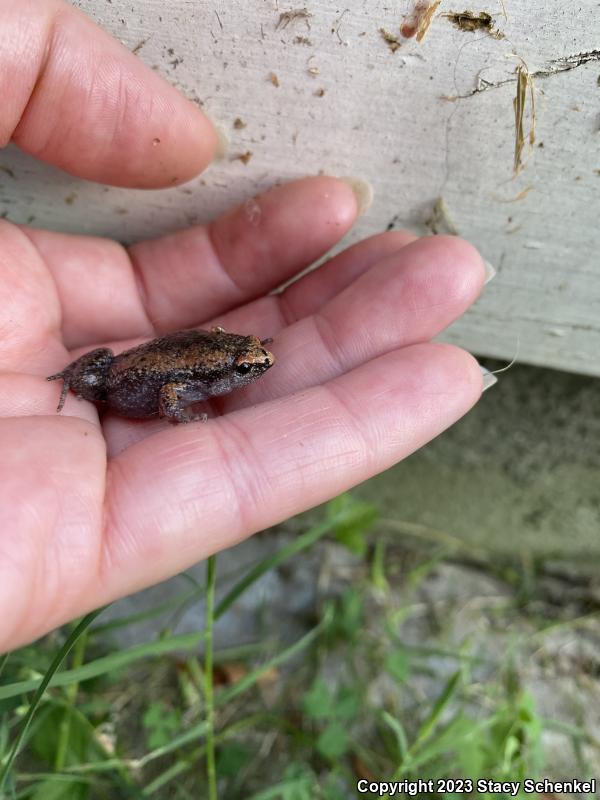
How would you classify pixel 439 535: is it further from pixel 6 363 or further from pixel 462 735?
pixel 6 363

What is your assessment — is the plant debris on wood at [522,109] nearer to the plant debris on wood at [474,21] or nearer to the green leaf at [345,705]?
the plant debris on wood at [474,21]

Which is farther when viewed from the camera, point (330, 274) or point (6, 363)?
point (330, 274)

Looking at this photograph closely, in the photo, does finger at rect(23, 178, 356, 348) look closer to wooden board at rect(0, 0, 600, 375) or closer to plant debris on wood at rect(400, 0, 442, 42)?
wooden board at rect(0, 0, 600, 375)

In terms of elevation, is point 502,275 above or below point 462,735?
above

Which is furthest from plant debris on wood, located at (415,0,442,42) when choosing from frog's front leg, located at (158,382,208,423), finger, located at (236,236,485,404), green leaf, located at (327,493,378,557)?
green leaf, located at (327,493,378,557)

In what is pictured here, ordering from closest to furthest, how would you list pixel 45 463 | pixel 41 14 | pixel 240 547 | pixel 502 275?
pixel 45 463 → pixel 41 14 → pixel 502 275 → pixel 240 547

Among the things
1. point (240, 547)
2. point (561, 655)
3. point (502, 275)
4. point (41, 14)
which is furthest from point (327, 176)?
point (561, 655)
